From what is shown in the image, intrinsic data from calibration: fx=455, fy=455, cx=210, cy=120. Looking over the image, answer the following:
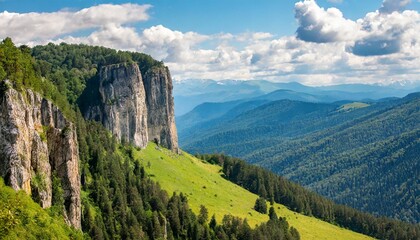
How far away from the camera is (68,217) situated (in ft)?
299

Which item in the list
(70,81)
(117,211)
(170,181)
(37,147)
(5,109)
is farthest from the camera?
(70,81)

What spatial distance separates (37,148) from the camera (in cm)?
8281

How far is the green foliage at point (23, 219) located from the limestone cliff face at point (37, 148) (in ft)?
9.83

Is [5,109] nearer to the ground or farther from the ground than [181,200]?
farther from the ground

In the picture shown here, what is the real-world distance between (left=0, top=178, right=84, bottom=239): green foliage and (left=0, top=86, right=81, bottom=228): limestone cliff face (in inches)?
118

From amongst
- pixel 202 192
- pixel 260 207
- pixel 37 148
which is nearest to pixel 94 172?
pixel 37 148

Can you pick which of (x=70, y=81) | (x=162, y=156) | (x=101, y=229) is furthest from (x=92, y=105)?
(x=101, y=229)

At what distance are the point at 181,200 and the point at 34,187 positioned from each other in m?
79.5

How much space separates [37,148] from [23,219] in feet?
52.2

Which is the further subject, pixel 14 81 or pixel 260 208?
pixel 260 208

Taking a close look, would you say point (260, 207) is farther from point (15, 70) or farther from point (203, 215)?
point (15, 70)

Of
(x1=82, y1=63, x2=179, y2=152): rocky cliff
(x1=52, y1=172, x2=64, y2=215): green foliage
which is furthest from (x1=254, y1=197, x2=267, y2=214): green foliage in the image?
(x1=52, y1=172, x2=64, y2=215): green foliage

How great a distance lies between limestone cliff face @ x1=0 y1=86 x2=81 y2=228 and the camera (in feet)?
251

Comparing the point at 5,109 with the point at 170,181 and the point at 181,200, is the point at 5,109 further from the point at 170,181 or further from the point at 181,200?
the point at 170,181
